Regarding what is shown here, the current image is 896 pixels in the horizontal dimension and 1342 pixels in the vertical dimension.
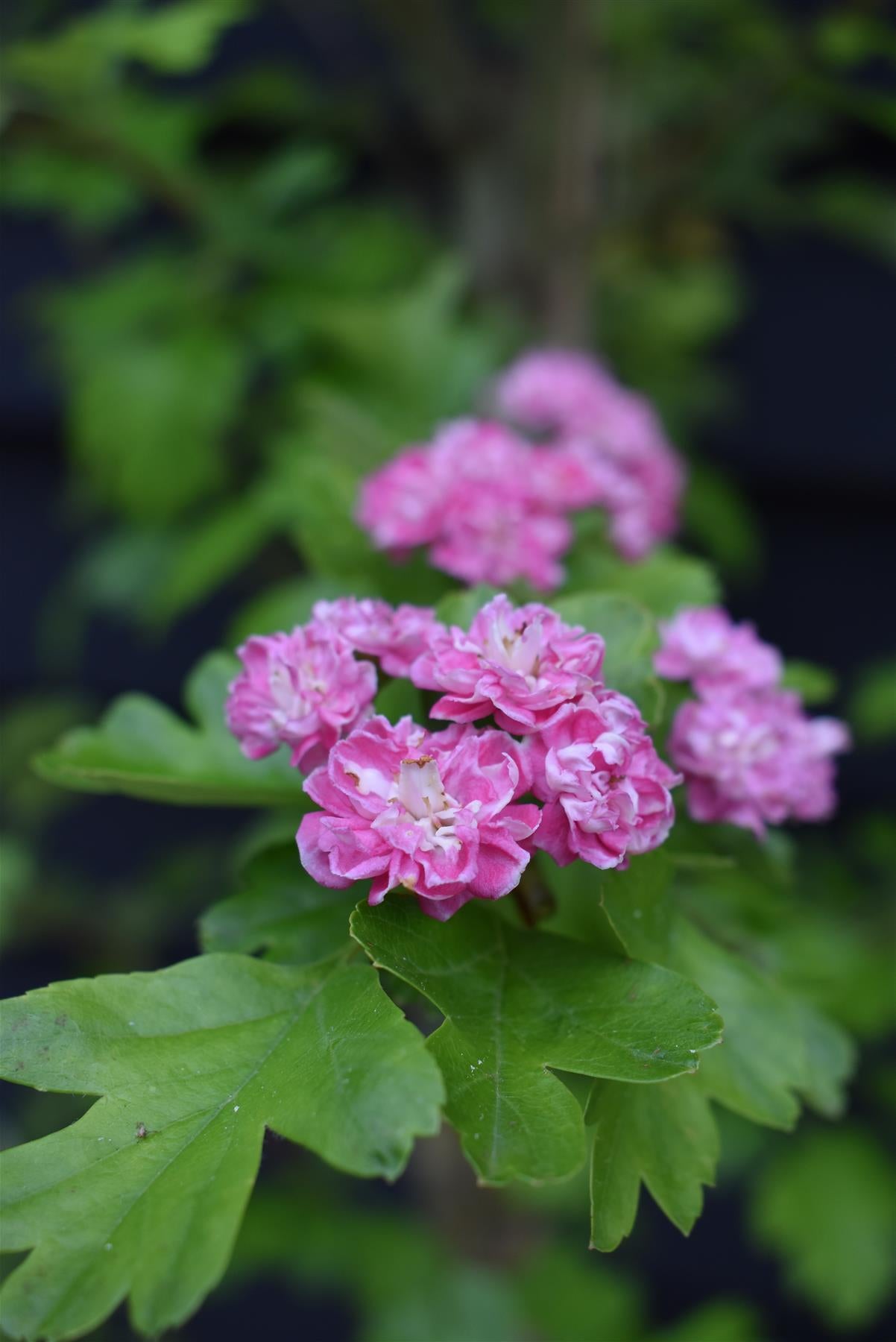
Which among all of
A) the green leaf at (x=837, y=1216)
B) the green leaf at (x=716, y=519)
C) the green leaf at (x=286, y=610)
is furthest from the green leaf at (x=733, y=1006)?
the green leaf at (x=716, y=519)

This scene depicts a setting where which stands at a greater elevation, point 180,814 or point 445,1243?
point 180,814

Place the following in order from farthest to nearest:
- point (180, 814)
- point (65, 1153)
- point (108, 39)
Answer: point (180, 814) → point (108, 39) → point (65, 1153)

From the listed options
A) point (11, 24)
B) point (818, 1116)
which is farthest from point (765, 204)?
point (818, 1116)

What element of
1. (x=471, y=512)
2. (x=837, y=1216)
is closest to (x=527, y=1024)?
(x=471, y=512)

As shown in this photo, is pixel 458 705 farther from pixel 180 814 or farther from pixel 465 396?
pixel 180 814

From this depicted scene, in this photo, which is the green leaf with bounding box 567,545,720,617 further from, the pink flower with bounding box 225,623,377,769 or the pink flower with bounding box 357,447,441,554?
the pink flower with bounding box 225,623,377,769

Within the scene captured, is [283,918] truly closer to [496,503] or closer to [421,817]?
[421,817]

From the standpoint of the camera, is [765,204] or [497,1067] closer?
[497,1067]
